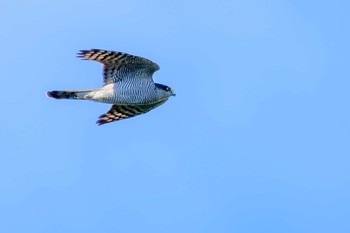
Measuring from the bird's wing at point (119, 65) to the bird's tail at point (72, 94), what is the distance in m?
0.52

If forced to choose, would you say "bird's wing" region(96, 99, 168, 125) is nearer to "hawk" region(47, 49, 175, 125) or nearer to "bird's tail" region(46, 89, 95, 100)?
"hawk" region(47, 49, 175, 125)

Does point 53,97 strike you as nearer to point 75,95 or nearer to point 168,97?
point 75,95

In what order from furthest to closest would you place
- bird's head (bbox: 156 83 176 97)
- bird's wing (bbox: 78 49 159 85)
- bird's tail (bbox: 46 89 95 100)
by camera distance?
bird's head (bbox: 156 83 176 97)
bird's tail (bbox: 46 89 95 100)
bird's wing (bbox: 78 49 159 85)

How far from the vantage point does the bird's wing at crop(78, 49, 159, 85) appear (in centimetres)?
3716

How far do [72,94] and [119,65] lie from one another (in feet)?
4.83

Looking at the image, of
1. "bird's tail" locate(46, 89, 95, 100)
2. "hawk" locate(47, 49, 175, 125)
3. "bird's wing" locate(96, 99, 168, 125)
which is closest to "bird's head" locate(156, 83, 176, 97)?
"hawk" locate(47, 49, 175, 125)

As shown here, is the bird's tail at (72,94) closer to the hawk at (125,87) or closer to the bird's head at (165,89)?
the hawk at (125,87)

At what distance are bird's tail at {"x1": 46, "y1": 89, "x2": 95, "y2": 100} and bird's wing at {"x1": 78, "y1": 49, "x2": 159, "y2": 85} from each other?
1.70ft

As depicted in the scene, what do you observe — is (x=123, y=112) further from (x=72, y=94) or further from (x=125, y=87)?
(x=72, y=94)

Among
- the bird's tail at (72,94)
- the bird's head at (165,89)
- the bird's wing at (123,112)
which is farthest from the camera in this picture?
the bird's wing at (123,112)

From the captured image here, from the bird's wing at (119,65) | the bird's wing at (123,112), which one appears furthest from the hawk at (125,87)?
the bird's wing at (123,112)

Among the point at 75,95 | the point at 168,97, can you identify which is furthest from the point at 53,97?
the point at 168,97

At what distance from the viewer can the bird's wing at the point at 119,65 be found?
37.2 m

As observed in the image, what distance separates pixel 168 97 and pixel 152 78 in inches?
29.2
